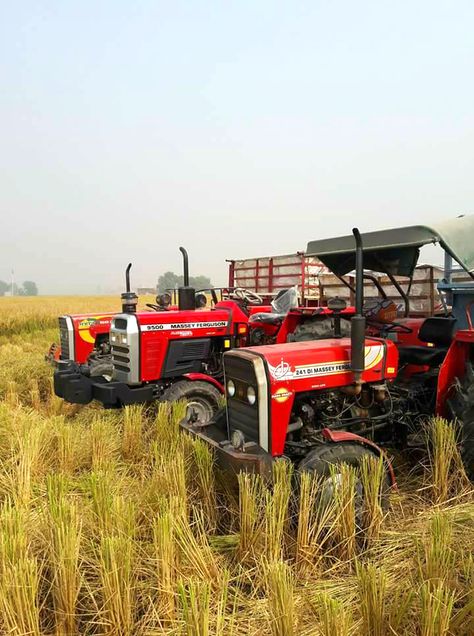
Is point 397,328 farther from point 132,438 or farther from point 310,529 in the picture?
point 132,438

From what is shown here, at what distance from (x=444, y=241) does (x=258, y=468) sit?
5.67 feet

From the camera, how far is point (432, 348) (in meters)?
4.17

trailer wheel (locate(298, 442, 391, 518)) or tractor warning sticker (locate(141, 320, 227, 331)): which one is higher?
tractor warning sticker (locate(141, 320, 227, 331))

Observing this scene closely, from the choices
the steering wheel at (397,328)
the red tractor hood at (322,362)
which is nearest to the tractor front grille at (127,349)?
the red tractor hood at (322,362)

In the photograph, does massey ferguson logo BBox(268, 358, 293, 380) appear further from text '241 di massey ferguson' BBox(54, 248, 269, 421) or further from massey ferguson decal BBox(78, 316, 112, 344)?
massey ferguson decal BBox(78, 316, 112, 344)

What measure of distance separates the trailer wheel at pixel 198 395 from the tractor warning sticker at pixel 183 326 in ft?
2.04

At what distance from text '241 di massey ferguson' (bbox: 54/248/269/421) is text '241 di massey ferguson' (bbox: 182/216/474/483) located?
1705mm

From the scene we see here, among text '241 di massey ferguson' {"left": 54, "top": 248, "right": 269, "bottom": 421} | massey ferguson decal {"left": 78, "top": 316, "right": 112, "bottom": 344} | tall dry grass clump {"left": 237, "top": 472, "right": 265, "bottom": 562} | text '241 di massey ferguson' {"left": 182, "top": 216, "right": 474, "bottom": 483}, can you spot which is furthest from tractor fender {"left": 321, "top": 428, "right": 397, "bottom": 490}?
massey ferguson decal {"left": 78, "top": 316, "right": 112, "bottom": 344}

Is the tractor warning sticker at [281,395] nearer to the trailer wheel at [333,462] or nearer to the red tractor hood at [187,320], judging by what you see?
the trailer wheel at [333,462]

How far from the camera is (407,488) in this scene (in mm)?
3451

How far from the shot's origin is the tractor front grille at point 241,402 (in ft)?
10.4

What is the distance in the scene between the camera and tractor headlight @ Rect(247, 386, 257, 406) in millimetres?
3133

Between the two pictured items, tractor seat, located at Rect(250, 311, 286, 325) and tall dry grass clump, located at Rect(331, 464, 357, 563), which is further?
tractor seat, located at Rect(250, 311, 286, 325)

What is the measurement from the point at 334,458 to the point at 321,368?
0.57 m
